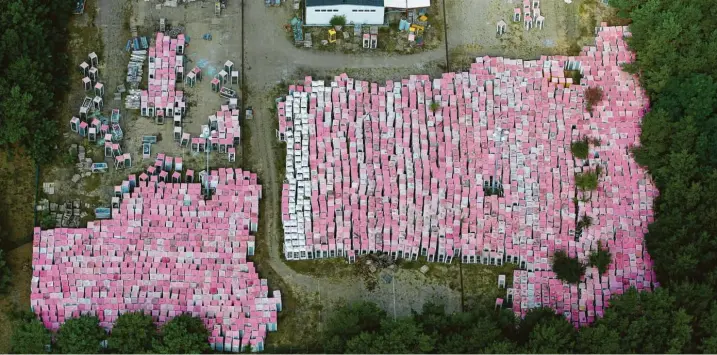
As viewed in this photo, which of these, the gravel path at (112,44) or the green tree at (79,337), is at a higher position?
the gravel path at (112,44)

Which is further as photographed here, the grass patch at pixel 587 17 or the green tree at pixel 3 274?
the grass patch at pixel 587 17

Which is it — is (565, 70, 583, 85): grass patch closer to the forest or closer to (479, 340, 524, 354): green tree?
the forest

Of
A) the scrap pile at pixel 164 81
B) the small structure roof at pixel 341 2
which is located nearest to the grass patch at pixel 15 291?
the scrap pile at pixel 164 81

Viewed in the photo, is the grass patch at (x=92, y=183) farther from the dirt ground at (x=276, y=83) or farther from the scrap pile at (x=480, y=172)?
the scrap pile at (x=480, y=172)

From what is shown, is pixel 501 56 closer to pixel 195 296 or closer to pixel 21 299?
pixel 195 296

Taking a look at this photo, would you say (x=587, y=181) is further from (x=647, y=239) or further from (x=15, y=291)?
(x=15, y=291)

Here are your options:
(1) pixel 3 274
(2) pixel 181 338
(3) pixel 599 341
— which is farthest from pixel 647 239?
(1) pixel 3 274

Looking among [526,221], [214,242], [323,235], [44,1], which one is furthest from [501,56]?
[44,1]
